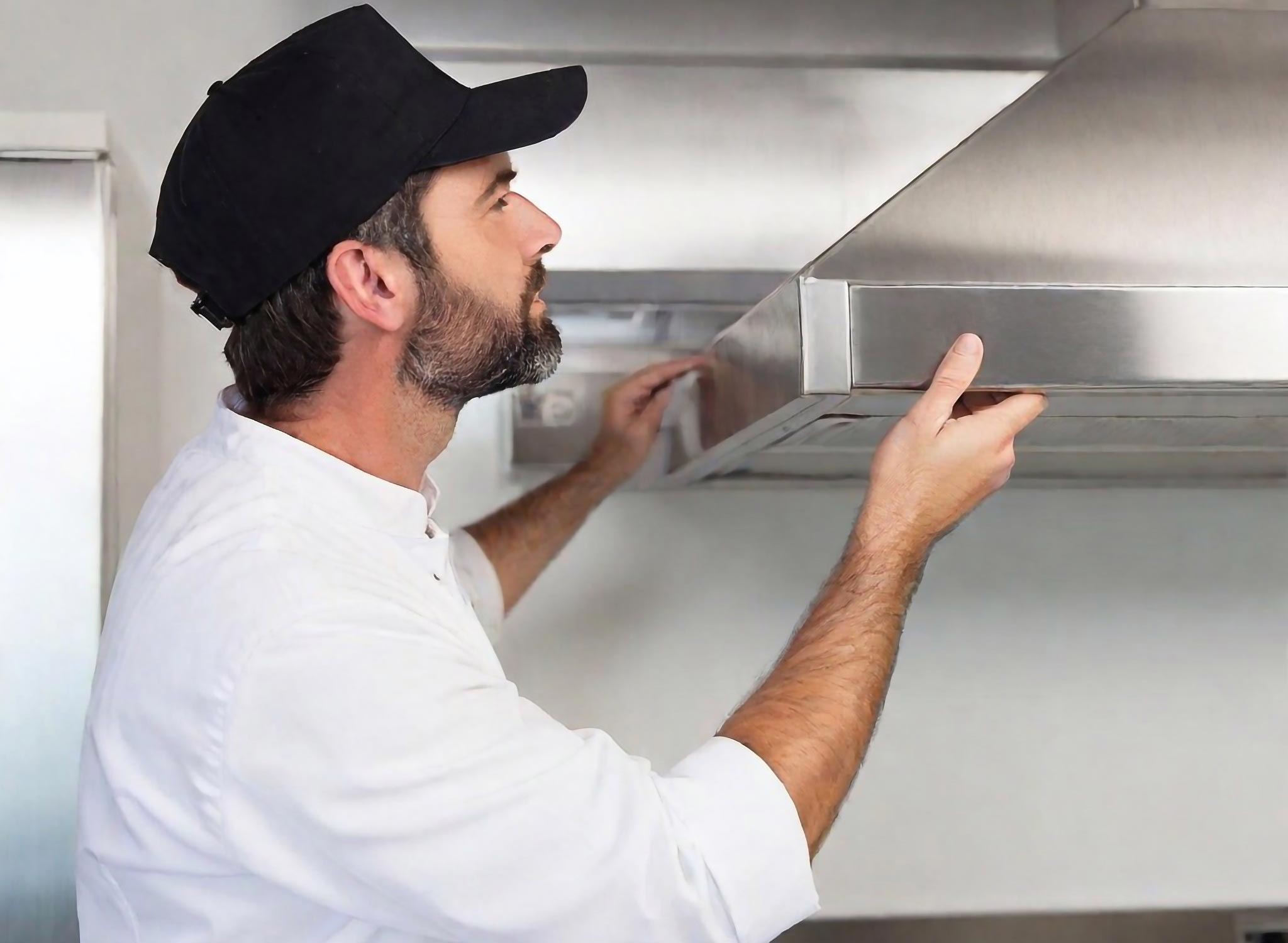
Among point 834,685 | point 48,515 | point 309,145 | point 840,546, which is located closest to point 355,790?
point 834,685

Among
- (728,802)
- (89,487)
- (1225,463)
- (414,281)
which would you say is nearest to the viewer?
(728,802)

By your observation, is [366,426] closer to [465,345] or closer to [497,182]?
[465,345]

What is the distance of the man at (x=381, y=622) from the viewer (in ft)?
2.25

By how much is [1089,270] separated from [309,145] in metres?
0.53

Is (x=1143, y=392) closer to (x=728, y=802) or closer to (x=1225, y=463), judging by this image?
(x=728, y=802)

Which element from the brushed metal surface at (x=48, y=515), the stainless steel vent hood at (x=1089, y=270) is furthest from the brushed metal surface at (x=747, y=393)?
the brushed metal surface at (x=48, y=515)

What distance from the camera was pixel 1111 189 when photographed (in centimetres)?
89

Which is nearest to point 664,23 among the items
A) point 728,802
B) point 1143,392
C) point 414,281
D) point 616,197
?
point 616,197

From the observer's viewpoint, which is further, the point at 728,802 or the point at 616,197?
the point at 616,197

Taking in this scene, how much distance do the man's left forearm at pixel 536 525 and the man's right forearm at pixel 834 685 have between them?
0.50m

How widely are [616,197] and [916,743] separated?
28.3 inches

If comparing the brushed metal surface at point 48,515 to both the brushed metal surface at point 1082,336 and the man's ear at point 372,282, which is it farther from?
the brushed metal surface at point 1082,336

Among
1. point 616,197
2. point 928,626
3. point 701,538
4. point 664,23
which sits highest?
point 664,23

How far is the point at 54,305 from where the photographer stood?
1.08 metres
